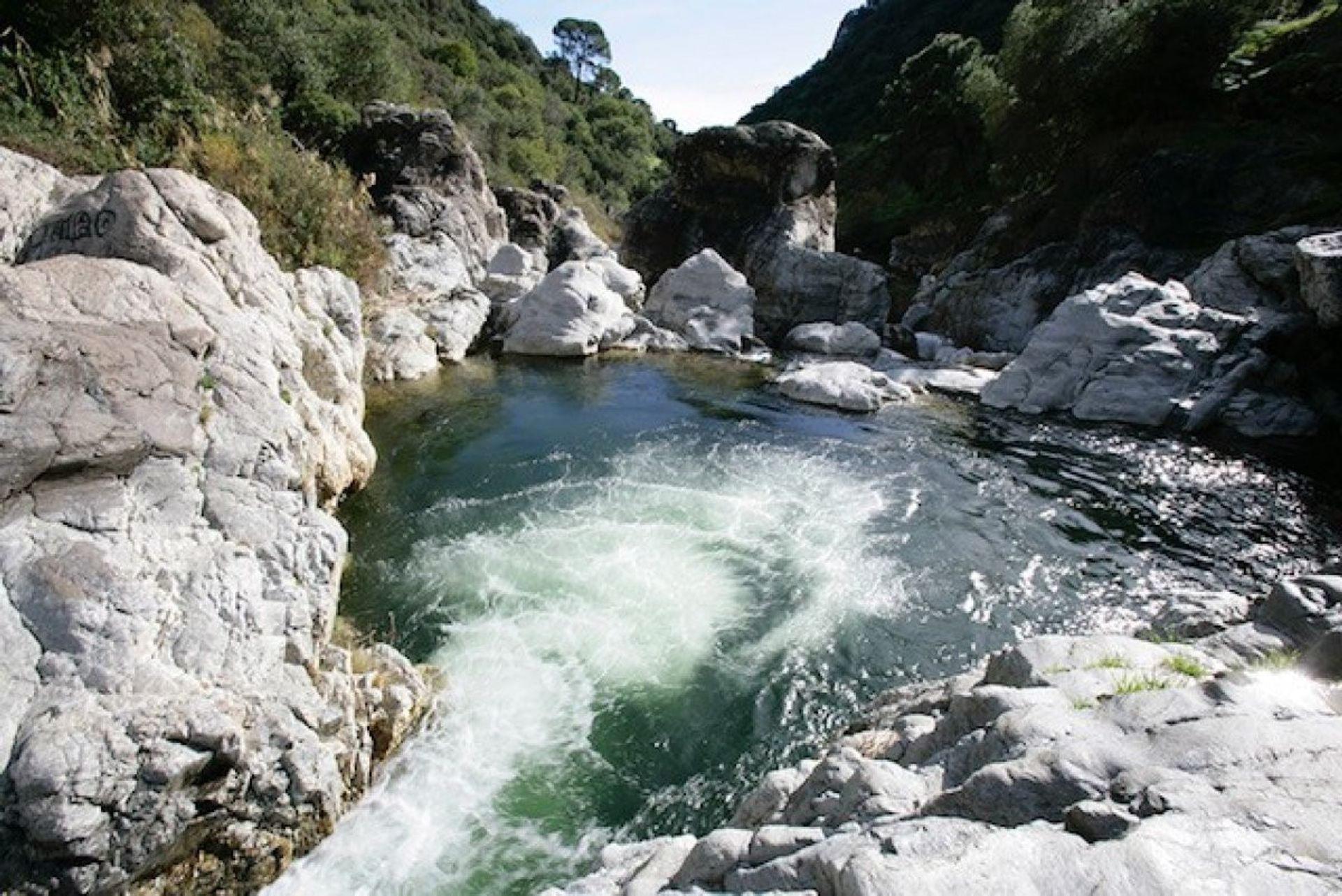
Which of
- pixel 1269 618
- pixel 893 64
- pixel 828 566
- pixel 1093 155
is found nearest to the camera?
pixel 1269 618

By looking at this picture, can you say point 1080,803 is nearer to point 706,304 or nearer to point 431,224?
point 706,304

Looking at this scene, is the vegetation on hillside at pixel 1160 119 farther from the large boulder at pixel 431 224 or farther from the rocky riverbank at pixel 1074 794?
the rocky riverbank at pixel 1074 794

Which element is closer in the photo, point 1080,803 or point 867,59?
point 1080,803

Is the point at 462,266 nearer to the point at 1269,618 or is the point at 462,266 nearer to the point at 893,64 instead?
the point at 1269,618

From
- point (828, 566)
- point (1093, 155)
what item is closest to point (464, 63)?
point (1093, 155)

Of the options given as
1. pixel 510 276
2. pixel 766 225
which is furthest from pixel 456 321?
pixel 766 225

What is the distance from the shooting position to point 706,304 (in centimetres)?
2453

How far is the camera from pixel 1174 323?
16672 millimetres

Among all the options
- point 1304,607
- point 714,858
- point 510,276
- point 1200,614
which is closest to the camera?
point 714,858

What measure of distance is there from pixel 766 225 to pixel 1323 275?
59.9ft

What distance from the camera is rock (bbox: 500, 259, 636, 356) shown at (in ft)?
65.0

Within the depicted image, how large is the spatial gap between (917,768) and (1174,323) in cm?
1750

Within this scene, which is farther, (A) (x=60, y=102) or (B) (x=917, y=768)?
(A) (x=60, y=102)

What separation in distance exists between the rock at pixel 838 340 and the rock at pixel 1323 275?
10.9m
